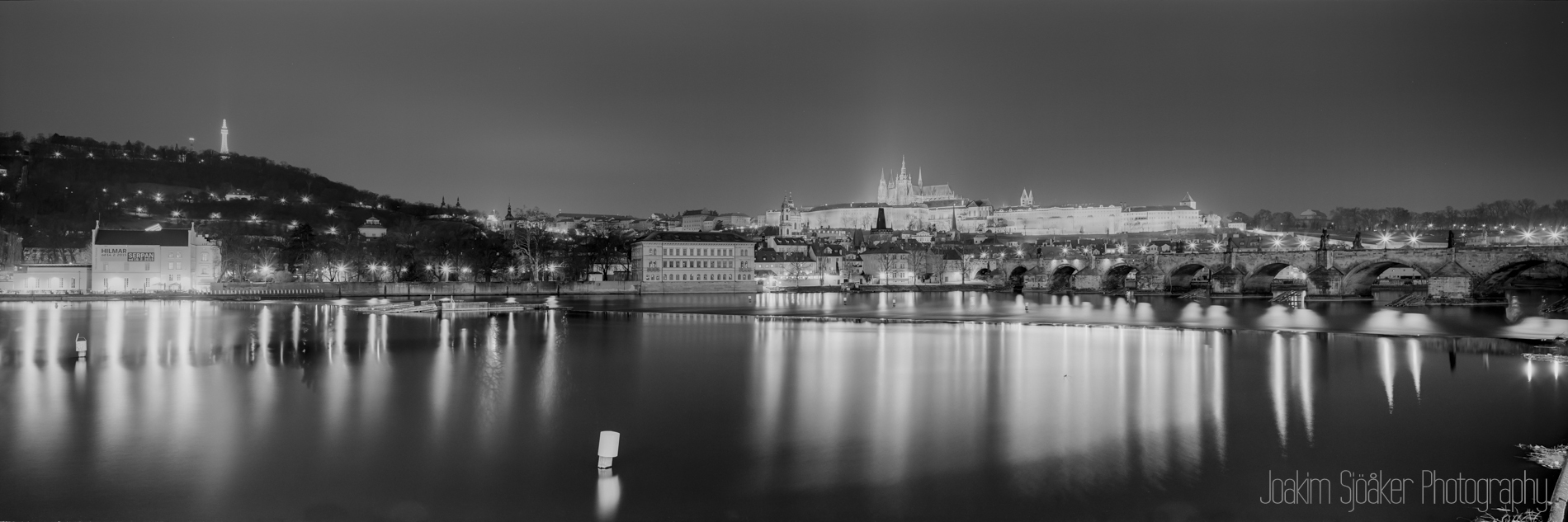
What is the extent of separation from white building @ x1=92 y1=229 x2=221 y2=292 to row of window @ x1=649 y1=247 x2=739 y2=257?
25.6 meters

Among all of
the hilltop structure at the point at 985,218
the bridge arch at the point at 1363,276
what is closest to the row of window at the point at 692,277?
the bridge arch at the point at 1363,276

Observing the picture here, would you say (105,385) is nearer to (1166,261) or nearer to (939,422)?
(939,422)

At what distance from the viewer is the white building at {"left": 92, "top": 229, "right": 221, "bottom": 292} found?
1832 inches

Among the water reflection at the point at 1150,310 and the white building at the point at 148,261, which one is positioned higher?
the white building at the point at 148,261

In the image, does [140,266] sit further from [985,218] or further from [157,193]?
[985,218]

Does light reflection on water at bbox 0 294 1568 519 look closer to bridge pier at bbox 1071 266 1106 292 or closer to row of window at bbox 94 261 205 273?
row of window at bbox 94 261 205 273

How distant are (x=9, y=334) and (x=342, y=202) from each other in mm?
81967

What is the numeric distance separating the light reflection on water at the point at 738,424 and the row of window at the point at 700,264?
116ft

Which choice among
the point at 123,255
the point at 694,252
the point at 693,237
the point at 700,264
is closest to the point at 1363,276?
the point at 700,264

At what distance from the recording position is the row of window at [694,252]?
5931cm

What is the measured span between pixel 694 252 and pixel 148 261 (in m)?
30.8

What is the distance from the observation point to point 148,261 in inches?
1870

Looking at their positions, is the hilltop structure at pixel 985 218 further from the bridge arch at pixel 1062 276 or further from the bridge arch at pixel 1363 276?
the bridge arch at pixel 1363 276

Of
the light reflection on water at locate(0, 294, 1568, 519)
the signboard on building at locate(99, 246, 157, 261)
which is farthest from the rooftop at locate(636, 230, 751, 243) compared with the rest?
the light reflection on water at locate(0, 294, 1568, 519)
